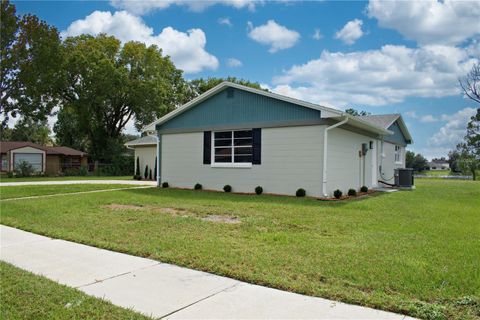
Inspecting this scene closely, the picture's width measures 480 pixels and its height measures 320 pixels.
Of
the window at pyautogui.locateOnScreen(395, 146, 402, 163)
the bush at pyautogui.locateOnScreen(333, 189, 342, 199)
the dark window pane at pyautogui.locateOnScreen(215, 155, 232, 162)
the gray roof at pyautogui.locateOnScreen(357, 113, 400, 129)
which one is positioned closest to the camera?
the bush at pyautogui.locateOnScreen(333, 189, 342, 199)

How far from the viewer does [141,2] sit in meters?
12.0

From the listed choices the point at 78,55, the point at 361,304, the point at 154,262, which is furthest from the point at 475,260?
the point at 78,55

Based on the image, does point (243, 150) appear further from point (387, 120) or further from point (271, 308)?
point (271, 308)

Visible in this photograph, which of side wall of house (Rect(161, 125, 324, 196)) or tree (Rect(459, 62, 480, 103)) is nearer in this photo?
side wall of house (Rect(161, 125, 324, 196))

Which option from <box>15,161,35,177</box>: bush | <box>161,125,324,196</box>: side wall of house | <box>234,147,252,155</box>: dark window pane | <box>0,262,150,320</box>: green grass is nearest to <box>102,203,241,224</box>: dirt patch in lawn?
<box>0,262,150,320</box>: green grass

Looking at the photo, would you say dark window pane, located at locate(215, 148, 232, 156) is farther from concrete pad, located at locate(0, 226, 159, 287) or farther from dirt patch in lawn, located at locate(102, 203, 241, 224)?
concrete pad, located at locate(0, 226, 159, 287)

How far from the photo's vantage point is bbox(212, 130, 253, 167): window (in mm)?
13457

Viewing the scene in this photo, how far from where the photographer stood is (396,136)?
69.1 feet

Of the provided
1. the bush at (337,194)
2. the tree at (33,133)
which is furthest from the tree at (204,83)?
the bush at (337,194)

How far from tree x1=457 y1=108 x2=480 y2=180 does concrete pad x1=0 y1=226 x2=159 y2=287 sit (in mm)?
17918

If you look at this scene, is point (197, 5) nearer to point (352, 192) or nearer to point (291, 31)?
point (291, 31)

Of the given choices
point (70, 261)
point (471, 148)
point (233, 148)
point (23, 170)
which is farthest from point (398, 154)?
point (23, 170)

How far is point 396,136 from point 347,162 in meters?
9.14

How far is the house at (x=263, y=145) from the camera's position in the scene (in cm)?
1194
